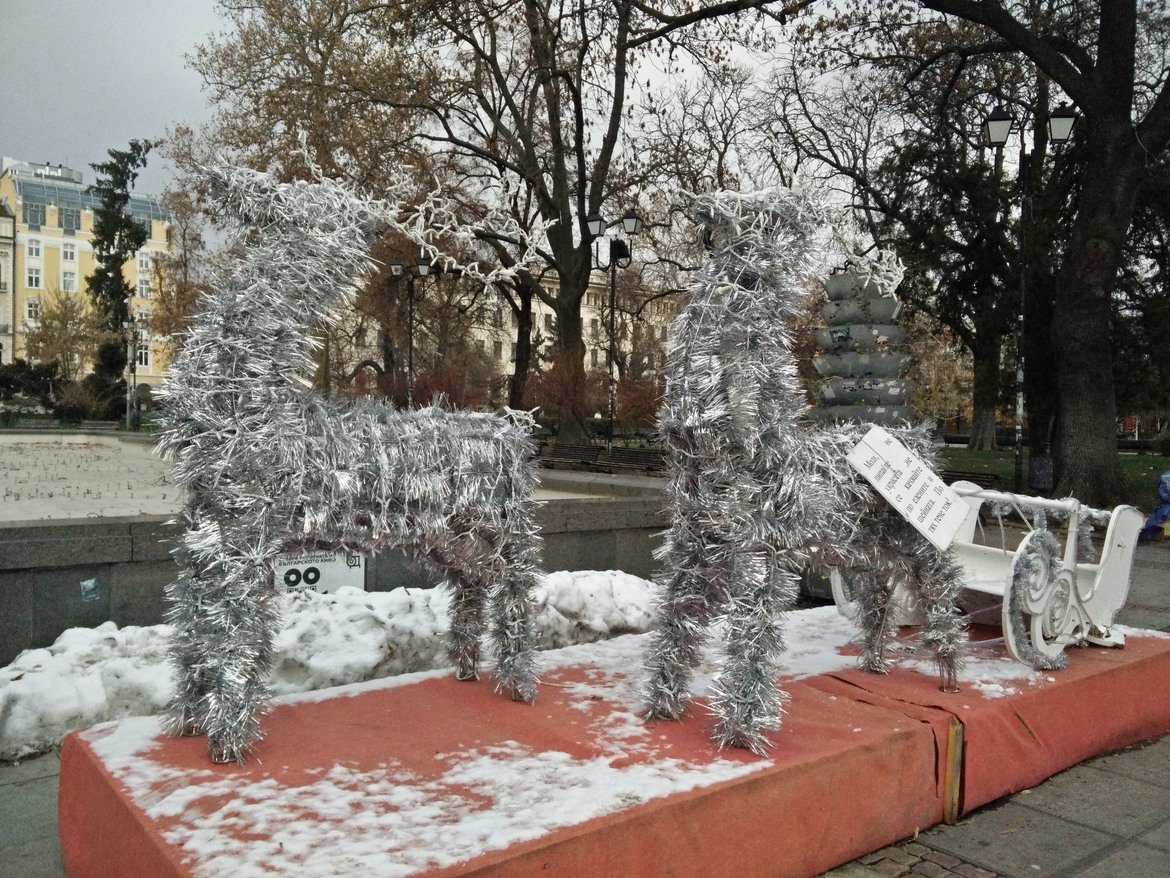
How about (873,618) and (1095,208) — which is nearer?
(873,618)

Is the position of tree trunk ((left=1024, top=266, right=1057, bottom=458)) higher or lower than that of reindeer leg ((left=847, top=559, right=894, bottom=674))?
higher

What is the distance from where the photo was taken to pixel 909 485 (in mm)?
3758

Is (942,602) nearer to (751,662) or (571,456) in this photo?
(751,662)

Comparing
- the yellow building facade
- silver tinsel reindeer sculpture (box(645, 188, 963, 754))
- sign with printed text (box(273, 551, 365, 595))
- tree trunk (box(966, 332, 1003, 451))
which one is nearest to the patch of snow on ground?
silver tinsel reindeer sculpture (box(645, 188, 963, 754))

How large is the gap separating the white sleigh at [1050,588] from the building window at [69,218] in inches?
2794

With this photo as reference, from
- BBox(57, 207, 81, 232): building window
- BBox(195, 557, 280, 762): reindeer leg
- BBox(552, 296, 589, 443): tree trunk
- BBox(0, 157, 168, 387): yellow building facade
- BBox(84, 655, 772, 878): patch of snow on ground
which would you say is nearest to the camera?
BBox(84, 655, 772, 878): patch of snow on ground

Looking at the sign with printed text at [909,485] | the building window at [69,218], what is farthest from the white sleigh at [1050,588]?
the building window at [69,218]

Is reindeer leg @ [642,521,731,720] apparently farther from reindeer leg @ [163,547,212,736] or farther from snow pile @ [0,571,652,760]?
reindeer leg @ [163,547,212,736]

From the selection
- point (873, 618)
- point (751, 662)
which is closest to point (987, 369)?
point (873, 618)

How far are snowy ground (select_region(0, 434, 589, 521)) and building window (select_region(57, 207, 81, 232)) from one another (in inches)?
2127

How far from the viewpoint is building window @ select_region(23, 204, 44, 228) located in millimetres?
62156

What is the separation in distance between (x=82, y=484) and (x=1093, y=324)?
12.3 meters

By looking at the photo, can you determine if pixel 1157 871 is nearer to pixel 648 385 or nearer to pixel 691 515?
pixel 691 515

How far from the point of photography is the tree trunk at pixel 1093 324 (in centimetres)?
1188
